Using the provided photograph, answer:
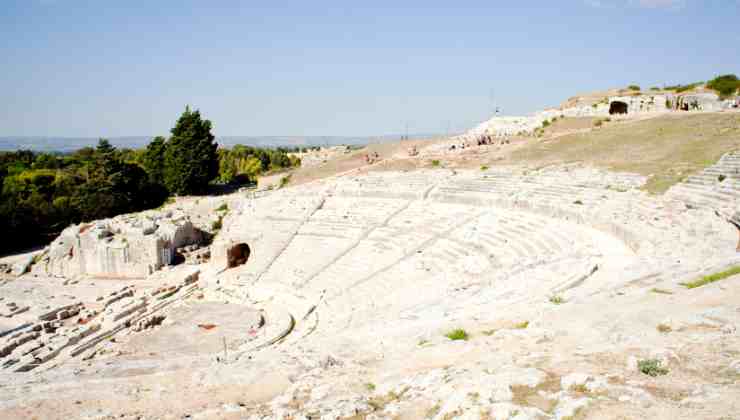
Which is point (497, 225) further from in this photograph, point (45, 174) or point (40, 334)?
point (45, 174)

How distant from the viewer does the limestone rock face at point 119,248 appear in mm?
21062

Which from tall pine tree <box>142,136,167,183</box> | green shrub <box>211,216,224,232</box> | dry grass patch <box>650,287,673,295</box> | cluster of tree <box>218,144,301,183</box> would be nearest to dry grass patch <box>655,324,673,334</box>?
dry grass patch <box>650,287,673,295</box>

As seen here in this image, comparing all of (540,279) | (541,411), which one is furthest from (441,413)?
(540,279)

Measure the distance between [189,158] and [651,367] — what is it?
35.4m

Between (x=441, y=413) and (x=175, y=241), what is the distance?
19.5 meters

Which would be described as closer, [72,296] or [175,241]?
[72,296]

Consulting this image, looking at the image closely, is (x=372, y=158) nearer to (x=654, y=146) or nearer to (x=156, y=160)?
(x=654, y=146)

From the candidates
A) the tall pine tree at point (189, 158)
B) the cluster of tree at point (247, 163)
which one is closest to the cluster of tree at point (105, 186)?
the tall pine tree at point (189, 158)

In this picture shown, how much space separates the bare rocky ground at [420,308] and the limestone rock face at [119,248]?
0.55 metres

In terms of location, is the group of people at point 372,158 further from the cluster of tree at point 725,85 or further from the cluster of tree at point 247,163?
the cluster of tree at point 247,163

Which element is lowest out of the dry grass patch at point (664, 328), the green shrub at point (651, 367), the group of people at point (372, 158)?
the dry grass patch at point (664, 328)

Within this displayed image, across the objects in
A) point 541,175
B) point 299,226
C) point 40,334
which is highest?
point 541,175

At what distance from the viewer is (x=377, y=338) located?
25.3 feet

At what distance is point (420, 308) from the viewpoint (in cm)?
1081
